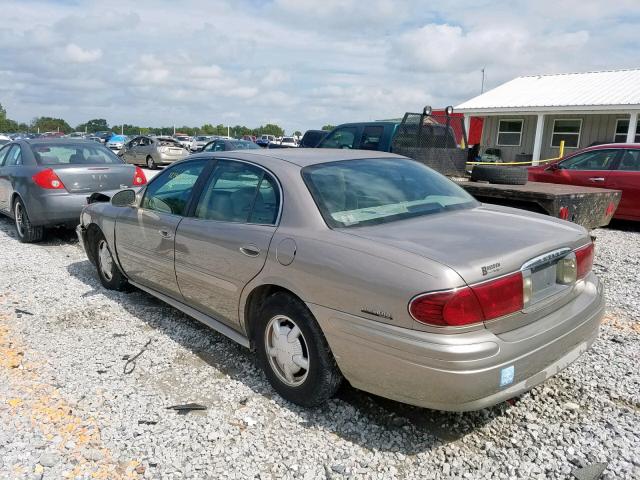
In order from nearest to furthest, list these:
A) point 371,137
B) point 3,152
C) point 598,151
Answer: point 3,152 < point 371,137 < point 598,151

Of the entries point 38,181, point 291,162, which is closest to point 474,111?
point 38,181

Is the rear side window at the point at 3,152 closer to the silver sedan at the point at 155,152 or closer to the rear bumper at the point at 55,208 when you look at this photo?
the rear bumper at the point at 55,208

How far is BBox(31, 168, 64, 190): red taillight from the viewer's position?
7004mm

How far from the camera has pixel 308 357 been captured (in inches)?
113

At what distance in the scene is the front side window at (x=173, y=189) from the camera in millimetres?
3961

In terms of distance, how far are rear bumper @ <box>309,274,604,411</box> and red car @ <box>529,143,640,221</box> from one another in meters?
6.72

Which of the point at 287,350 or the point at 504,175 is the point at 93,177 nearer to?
the point at 287,350

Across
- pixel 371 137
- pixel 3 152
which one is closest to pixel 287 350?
pixel 371 137

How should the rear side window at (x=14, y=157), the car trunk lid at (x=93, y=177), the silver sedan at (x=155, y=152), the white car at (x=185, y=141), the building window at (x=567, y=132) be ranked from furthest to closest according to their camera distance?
the white car at (x=185, y=141) < the silver sedan at (x=155, y=152) < the building window at (x=567, y=132) < the rear side window at (x=14, y=157) < the car trunk lid at (x=93, y=177)

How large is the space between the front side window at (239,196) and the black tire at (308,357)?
53 centimetres

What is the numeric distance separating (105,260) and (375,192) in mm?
3211

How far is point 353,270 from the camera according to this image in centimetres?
255

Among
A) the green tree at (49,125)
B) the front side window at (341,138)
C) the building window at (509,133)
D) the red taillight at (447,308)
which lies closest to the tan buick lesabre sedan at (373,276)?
the red taillight at (447,308)

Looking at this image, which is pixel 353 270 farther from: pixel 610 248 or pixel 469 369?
pixel 610 248
